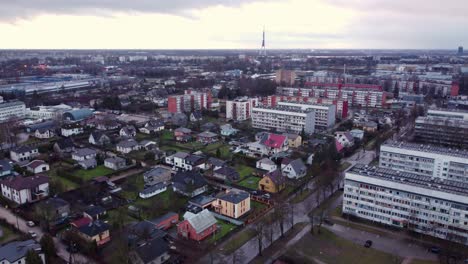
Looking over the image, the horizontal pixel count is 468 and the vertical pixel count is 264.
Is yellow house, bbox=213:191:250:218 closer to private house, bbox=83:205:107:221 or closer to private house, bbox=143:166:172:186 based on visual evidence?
private house, bbox=143:166:172:186

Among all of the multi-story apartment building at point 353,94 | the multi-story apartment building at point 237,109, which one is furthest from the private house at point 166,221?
the multi-story apartment building at point 353,94

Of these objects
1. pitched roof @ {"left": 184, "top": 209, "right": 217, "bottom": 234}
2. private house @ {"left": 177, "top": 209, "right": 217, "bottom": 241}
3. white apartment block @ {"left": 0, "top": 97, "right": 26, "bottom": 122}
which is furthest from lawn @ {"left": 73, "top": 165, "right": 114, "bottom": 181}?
white apartment block @ {"left": 0, "top": 97, "right": 26, "bottom": 122}

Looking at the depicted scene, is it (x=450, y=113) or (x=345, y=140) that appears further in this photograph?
(x=450, y=113)

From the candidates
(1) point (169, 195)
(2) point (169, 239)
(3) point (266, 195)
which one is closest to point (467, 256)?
(3) point (266, 195)

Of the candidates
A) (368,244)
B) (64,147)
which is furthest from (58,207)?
(368,244)

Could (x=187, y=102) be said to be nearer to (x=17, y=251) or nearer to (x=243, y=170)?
(x=243, y=170)

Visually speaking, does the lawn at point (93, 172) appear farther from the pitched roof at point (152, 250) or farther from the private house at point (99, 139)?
the pitched roof at point (152, 250)

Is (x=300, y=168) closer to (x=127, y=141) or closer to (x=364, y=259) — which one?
(x=364, y=259)
